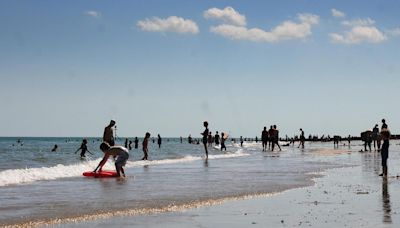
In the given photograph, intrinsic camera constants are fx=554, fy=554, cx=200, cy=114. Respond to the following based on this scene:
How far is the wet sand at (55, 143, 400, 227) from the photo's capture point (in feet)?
27.0

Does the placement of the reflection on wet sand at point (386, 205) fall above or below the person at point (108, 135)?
below

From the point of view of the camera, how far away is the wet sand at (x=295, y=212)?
27.0 feet

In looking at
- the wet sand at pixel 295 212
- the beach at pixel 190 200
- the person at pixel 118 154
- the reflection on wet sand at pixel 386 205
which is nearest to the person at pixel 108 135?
the person at pixel 118 154

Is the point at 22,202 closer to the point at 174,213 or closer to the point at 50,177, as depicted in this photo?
the point at 174,213

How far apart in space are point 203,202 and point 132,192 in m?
2.63

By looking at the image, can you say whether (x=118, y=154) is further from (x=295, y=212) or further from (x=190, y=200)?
(x=295, y=212)

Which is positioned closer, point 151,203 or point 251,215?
point 251,215

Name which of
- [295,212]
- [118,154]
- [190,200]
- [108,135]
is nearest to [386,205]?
[295,212]

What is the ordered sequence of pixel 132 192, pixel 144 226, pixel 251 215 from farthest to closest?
1. pixel 132 192
2. pixel 251 215
3. pixel 144 226

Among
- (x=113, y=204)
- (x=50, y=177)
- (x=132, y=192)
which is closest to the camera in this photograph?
(x=113, y=204)

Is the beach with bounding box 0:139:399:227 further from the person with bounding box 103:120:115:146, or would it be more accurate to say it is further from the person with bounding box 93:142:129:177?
the person with bounding box 103:120:115:146

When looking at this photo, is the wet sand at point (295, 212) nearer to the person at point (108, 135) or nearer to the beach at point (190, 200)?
the beach at point (190, 200)

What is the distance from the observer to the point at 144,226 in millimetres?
8070

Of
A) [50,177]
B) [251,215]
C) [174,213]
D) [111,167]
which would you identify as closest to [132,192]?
[174,213]
